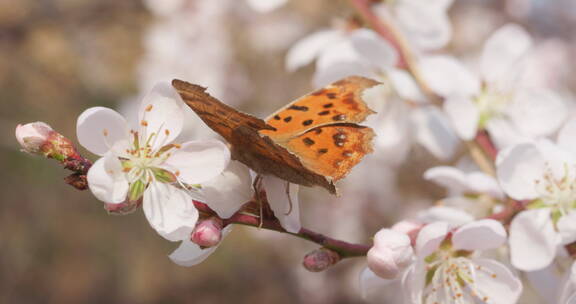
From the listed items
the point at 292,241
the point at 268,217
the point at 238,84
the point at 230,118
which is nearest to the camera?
the point at 230,118

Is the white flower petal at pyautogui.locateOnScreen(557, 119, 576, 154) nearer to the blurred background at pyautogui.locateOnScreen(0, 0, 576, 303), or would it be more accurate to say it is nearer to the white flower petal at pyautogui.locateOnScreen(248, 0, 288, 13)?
the white flower petal at pyautogui.locateOnScreen(248, 0, 288, 13)

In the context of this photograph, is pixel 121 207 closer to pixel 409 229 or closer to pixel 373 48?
pixel 409 229

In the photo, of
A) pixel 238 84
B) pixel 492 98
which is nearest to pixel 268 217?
pixel 492 98

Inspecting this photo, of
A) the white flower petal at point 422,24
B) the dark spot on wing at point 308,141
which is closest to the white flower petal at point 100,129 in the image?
the dark spot on wing at point 308,141

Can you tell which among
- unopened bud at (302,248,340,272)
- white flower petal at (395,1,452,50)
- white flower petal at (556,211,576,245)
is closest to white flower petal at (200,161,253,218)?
unopened bud at (302,248,340,272)

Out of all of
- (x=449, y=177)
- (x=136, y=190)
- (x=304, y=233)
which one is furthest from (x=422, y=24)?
(x=136, y=190)

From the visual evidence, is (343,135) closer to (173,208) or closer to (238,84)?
(173,208)

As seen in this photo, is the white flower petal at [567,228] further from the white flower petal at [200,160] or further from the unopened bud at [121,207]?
the unopened bud at [121,207]
